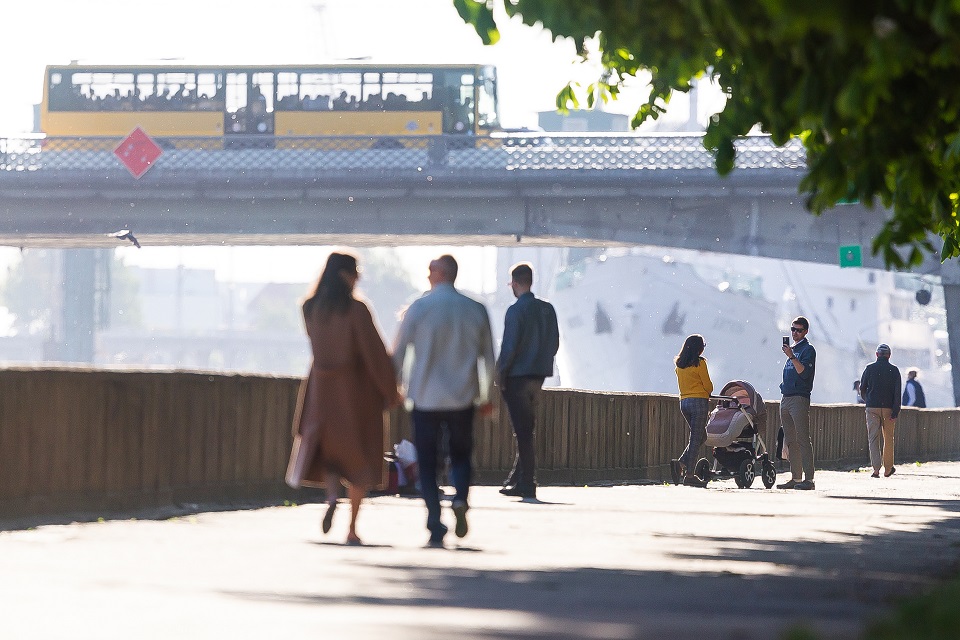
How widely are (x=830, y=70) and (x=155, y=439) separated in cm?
674

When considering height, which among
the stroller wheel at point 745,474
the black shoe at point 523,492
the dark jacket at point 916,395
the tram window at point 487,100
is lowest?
the black shoe at point 523,492

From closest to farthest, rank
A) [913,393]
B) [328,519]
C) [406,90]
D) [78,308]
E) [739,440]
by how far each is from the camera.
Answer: [328,519], [739,440], [913,393], [406,90], [78,308]

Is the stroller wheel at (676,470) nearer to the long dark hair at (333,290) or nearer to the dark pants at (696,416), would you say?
the dark pants at (696,416)

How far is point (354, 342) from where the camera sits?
9516 mm

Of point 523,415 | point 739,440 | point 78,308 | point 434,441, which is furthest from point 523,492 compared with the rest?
point 78,308

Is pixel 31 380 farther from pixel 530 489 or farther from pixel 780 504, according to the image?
pixel 780 504

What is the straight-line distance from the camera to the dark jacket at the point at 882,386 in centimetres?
2358

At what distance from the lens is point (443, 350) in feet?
30.9

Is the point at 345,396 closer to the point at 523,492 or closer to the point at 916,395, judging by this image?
the point at 523,492

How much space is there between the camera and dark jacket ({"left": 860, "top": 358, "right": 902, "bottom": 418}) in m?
23.6

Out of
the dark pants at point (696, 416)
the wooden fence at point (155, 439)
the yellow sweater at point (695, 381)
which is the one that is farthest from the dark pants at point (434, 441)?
the dark pants at point (696, 416)

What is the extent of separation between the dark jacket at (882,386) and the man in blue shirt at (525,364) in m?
10.5

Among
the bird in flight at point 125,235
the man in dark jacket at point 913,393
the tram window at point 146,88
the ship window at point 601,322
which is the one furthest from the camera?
the ship window at point 601,322

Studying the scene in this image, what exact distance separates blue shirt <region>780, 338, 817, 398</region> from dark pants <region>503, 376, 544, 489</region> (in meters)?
4.82
